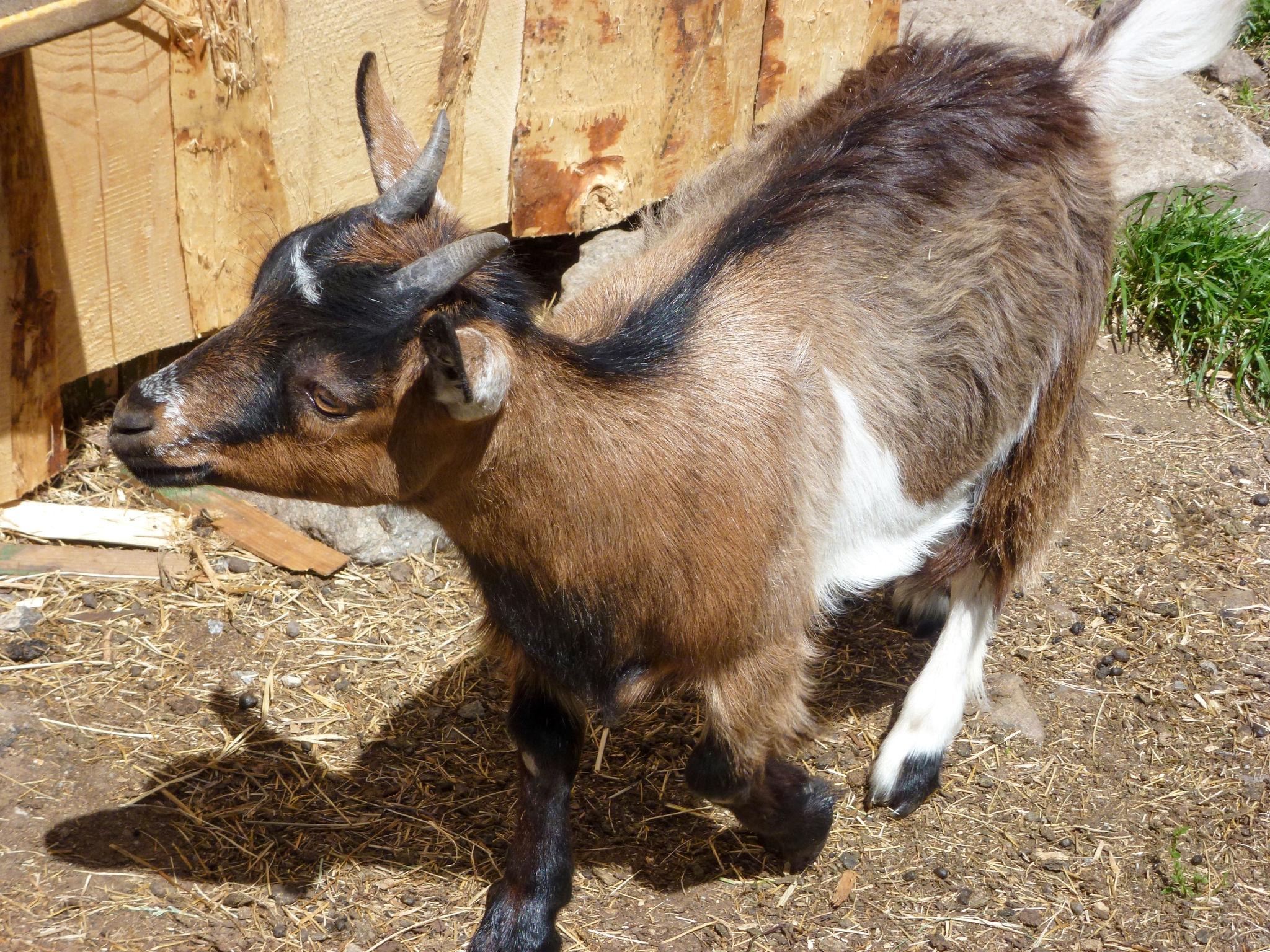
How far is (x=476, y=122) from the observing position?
445cm

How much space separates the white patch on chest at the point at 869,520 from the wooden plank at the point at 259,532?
5.82ft

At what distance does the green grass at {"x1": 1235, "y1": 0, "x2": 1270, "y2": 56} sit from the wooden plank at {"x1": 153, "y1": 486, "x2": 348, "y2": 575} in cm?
532

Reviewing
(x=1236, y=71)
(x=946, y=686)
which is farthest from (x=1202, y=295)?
(x=946, y=686)

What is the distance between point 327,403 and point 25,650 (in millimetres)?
1798

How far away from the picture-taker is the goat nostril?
249 centimetres

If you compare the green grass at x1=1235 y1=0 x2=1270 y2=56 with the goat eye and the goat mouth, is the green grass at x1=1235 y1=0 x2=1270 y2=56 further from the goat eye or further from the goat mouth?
the goat mouth

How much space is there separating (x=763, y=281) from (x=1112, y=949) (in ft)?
6.05

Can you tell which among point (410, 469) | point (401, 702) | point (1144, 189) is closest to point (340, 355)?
point (410, 469)

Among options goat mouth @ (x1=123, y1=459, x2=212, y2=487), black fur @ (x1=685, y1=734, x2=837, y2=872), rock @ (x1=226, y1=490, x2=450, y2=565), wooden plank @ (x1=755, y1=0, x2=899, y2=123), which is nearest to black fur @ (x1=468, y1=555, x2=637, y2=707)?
black fur @ (x1=685, y1=734, x2=837, y2=872)

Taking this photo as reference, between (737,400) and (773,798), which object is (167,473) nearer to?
(737,400)

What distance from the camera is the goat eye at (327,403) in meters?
2.48

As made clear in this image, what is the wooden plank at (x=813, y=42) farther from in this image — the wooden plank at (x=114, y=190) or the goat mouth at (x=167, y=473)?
the goat mouth at (x=167, y=473)

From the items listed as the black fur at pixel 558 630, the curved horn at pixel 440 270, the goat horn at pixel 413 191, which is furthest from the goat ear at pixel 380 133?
the black fur at pixel 558 630

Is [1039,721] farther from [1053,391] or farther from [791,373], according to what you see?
[791,373]
